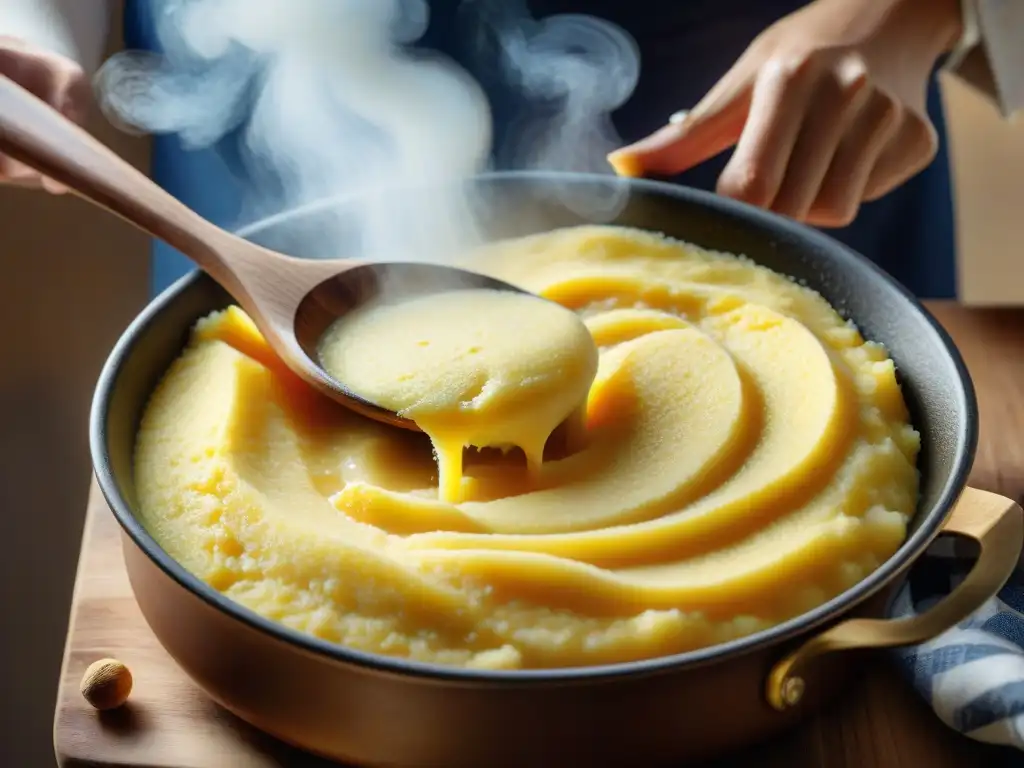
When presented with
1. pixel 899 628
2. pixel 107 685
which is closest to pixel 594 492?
pixel 899 628

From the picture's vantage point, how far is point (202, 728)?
42.4 inches

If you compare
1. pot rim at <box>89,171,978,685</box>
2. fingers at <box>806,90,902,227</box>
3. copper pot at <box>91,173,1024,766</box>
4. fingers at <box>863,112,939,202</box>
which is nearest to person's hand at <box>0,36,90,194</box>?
pot rim at <box>89,171,978,685</box>

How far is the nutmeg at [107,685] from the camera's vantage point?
1072 millimetres

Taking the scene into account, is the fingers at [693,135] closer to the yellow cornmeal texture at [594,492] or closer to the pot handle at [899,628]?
the yellow cornmeal texture at [594,492]

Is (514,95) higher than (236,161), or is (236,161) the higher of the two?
(514,95)

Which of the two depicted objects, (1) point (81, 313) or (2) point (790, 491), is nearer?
(2) point (790, 491)

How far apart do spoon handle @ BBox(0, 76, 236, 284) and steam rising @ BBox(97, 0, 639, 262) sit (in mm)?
253

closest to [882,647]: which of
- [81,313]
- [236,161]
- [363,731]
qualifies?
[363,731]

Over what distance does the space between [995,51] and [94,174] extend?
1.37 meters

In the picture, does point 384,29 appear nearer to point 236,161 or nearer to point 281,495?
point 236,161

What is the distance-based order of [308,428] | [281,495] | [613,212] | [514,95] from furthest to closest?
[514,95]
[613,212]
[308,428]
[281,495]

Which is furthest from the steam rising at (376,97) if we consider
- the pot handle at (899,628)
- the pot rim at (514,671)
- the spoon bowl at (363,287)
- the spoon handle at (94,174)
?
the pot handle at (899,628)

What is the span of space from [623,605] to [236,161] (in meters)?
1.36

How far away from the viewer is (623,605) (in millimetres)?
1012
